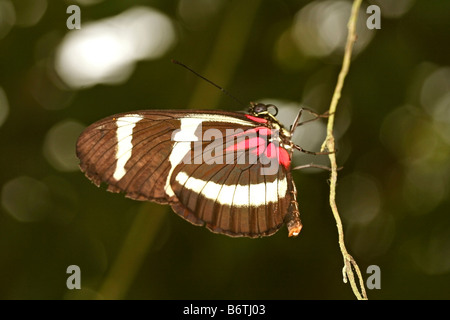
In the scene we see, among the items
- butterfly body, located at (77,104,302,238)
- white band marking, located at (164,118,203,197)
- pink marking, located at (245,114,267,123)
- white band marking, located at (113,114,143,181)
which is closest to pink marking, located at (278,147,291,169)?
butterfly body, located at (77,104,302,238)

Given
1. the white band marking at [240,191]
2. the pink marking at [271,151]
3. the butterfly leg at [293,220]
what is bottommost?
the butterfly leg at [293,220]

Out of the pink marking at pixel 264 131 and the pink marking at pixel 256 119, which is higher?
the pink marking at pixel 264 131

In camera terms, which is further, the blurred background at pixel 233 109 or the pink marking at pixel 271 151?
the blurred background at pixel 233 109

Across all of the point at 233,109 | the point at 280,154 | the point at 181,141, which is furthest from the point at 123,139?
the point at 233,109

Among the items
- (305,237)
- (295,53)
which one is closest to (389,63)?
(295,53)

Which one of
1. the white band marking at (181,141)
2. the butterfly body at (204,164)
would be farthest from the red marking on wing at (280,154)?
the white band marking at (181,141)

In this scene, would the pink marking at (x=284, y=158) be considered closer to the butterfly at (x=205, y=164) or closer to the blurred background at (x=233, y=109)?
the butterfly at (x=205, y=164)

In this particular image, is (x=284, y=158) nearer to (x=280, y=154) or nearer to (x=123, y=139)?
(x=280, y=154)

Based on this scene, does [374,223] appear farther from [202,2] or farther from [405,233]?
[202,2]
